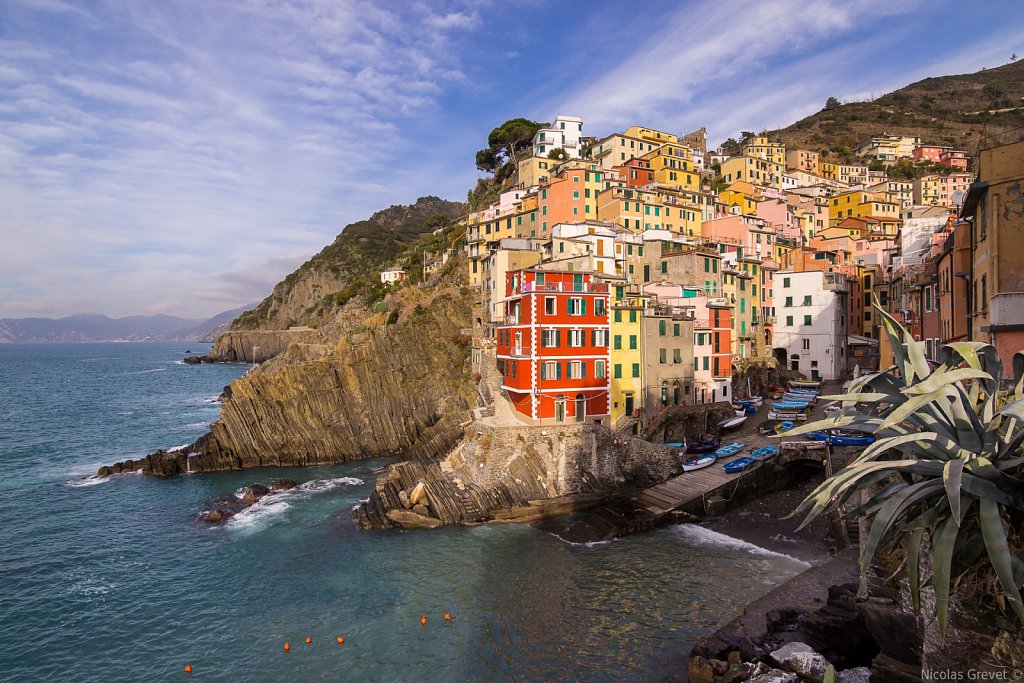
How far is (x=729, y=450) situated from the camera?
128 feet

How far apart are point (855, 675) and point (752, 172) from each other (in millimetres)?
95569

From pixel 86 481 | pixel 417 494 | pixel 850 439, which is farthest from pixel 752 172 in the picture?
pixel 86 481

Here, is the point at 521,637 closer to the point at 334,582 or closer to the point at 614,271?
the point at 334,582

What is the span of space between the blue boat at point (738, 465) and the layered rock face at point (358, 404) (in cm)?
2144

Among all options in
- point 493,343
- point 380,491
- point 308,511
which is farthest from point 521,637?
point 493,343

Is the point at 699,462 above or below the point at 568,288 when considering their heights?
below

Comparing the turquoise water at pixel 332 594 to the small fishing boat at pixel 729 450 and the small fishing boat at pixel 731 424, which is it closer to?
the small fishing boat at pixel 729 450

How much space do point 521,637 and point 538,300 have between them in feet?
70.8

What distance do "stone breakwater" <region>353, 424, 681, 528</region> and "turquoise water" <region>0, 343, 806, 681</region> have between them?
4.89ft

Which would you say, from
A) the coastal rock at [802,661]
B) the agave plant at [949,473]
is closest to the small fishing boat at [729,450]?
the coastal rock at [802,661]

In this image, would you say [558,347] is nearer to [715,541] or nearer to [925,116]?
[715,541]

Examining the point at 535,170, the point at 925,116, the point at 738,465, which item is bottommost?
the point at 738,465

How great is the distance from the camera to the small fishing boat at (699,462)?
37.6m

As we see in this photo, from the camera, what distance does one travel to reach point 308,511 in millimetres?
36812
